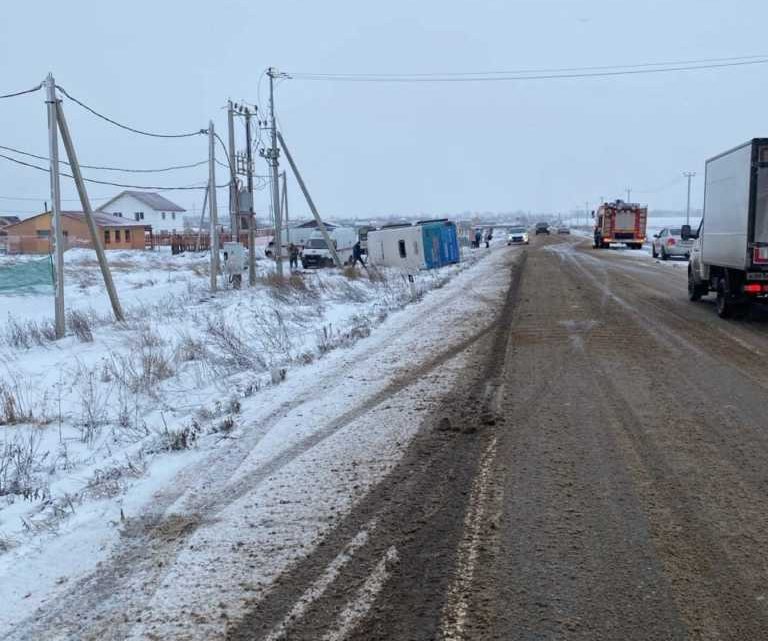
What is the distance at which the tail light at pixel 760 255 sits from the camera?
1312 cm

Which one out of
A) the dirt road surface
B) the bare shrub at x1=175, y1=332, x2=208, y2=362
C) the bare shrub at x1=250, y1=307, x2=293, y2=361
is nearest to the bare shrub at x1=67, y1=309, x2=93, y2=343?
the bare shrub at x1=175, y1=332, x2=208, y2=362

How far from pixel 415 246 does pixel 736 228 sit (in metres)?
24.0

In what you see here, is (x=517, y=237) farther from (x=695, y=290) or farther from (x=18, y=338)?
(x=18, y=338)

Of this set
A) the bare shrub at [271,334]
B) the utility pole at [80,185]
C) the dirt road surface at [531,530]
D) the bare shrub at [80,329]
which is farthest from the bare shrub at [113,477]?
the utility pole at [80,185]

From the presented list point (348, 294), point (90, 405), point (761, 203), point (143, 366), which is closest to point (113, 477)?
point (90, 405)

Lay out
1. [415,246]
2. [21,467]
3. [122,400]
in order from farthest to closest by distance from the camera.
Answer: [415,246] → [122,400] → [21,467]

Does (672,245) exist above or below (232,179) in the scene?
below

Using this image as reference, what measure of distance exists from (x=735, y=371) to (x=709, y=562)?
19.2 feet

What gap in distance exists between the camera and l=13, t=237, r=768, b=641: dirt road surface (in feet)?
11.7

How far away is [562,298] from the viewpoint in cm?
1850

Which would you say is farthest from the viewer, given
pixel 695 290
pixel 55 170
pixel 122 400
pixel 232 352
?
pixel 695 290

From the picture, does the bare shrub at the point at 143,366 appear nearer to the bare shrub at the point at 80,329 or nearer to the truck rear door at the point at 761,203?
the bare shrub at the point at 80,329

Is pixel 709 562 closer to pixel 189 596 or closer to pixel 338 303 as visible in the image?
pixel 189 596

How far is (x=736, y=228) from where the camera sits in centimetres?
1392
